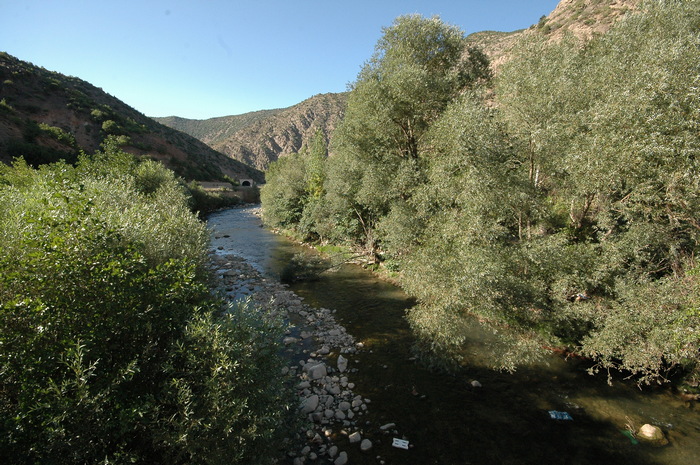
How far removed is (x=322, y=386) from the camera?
1212cm

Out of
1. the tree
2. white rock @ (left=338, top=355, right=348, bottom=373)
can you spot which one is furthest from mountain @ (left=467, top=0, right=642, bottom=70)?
white rock @ (left=338, top=355, right=348, bottom=373)

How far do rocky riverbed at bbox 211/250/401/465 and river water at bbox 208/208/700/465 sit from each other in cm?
29

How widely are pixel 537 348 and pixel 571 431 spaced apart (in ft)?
10.8

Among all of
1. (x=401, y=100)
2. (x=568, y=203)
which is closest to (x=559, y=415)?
(x=568, y=203)

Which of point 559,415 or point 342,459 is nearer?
point 342,459

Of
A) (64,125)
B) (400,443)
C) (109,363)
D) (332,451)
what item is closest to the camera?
(109,363)

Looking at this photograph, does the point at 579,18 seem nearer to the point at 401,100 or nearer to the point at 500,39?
the point at 500,39

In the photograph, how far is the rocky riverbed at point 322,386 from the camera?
9281 millimetres

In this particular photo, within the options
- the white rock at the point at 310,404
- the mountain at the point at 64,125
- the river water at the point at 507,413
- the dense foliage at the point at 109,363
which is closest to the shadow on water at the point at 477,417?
the river water at the point at 507,413

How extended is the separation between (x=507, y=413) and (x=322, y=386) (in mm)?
7022

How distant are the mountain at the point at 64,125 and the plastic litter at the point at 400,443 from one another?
7416 cm

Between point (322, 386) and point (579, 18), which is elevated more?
point (579, 18)

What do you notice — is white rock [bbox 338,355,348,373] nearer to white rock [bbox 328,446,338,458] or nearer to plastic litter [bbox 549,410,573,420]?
white rock [bbox 328,446,338,458]

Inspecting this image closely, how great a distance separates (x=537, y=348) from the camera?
12.7m
